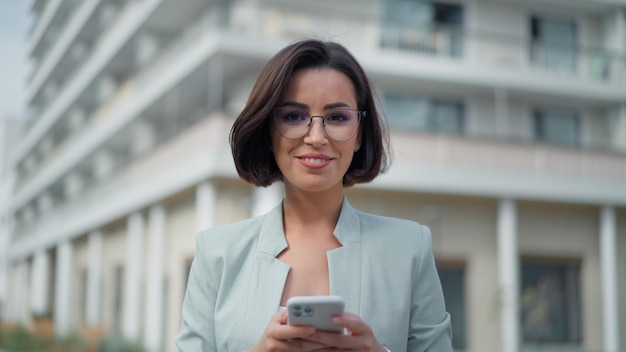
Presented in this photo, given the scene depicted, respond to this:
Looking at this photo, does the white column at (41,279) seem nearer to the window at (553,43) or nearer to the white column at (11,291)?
the white column at (11,291)

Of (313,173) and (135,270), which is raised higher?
(135,270)

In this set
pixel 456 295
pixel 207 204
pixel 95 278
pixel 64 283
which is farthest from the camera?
pixel 64 283

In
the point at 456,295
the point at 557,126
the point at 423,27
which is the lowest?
the point at 456,295

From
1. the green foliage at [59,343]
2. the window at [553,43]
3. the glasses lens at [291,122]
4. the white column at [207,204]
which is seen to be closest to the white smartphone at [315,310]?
the glasses lens at [291,122]

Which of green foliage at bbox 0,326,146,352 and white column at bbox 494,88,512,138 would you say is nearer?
green foliage at bbox 0,326,146,352

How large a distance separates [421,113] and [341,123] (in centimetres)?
1823

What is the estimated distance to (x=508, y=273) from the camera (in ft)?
61.5

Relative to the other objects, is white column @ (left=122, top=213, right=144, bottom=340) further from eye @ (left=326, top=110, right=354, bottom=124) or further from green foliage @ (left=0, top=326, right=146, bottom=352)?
eye @ (left=326, top=110, right=354, bottom=124)

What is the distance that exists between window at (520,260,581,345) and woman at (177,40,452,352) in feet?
59.0

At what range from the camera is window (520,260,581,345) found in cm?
1953

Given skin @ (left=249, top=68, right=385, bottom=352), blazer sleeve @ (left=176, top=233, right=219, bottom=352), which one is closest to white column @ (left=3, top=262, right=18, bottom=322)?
blazer sleeve @ (left=176, top=233, right=219, bottom=352)

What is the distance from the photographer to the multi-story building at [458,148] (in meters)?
18.0

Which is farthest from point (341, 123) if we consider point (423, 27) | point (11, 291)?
point (11, 291)

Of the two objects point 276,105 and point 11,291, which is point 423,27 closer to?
point 276,105
